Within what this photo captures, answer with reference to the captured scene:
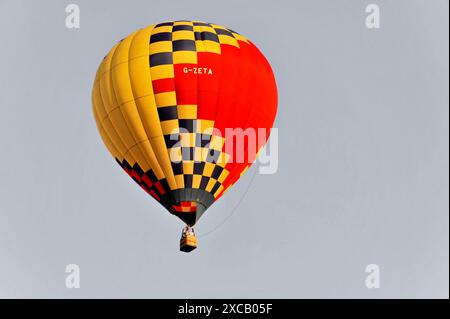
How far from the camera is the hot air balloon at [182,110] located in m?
28.6

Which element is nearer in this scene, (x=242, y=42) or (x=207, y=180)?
(x=207, y=180)

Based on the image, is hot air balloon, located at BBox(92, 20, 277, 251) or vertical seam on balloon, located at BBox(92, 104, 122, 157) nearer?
hot air balloon, located at BBox(92, 20, 277, 251)

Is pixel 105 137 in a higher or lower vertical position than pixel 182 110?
lower

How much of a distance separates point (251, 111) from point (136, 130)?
9.26 ft

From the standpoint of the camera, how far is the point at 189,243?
2817cm

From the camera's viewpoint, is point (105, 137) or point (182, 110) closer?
point (182, 110)

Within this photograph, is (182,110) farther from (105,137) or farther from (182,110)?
(105,137)

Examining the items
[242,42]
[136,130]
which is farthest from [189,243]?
[242,42]

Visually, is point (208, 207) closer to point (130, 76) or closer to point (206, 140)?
point (206, 140)

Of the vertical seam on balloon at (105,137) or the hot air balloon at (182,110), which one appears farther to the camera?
the vertical seam on balloon at (105,137)

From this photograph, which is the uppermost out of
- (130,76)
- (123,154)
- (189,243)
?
(130,76)

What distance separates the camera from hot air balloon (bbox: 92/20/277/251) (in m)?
28.6

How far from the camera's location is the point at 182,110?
1137 inches

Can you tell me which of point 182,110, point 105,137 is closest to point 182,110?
point 182,110
